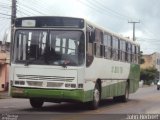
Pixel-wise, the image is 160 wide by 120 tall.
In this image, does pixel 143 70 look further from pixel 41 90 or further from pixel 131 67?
pixel 41 90

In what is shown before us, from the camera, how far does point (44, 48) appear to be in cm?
2008

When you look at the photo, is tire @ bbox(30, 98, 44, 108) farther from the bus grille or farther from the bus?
the bus grille

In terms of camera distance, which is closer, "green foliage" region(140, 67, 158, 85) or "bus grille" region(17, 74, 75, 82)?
"bus grille" region(17, 74, 75, 82)

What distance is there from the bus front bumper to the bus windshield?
0.99 metres

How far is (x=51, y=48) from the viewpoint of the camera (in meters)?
20.0

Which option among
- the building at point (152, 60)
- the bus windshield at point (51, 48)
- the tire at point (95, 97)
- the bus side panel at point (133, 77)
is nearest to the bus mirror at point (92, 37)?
the bus windshield at point (51, 48)

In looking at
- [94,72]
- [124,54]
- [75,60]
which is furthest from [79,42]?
[124,54]

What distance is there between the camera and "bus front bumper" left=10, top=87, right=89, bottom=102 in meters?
19.7

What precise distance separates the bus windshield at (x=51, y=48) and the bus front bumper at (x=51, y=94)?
38.8 inches

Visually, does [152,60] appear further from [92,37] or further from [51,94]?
[51,94]

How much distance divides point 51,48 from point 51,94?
1.68 metres

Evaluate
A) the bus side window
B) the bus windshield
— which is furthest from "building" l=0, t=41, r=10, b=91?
the bus windshield

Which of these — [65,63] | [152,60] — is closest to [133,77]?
[65,63]

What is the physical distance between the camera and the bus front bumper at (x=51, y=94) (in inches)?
775
